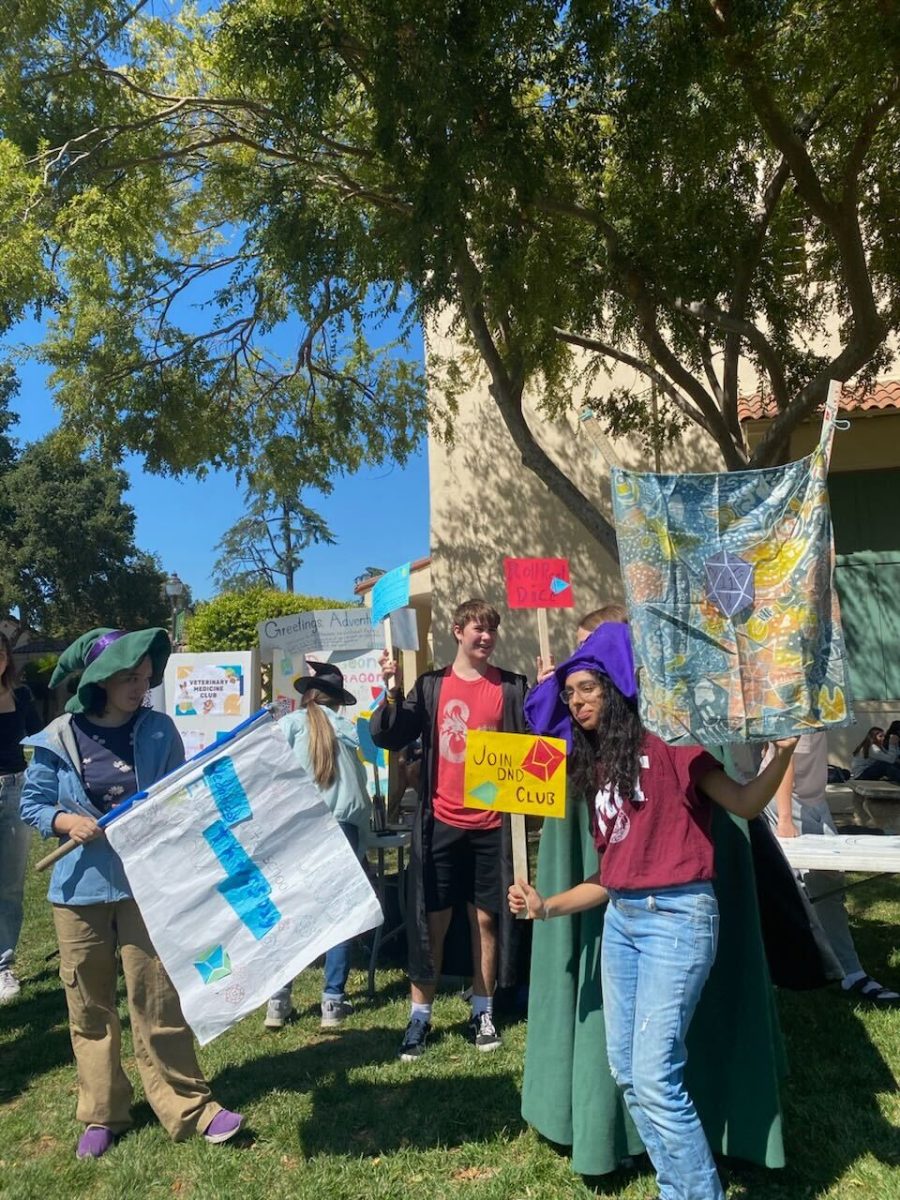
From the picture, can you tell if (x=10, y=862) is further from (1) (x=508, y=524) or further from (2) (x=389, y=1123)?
(1) (x=508, y=524)

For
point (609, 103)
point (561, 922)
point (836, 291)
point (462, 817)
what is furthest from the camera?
point (836, 291)

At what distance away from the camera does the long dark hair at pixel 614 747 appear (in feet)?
9.10

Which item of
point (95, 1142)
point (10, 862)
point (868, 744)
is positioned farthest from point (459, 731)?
point (868, 744)

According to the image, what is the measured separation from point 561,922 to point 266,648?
217 inches

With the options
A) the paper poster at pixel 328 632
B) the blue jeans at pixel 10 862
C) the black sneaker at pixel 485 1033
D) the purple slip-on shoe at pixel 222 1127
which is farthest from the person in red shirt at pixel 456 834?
the paper poster at pixel 328 632

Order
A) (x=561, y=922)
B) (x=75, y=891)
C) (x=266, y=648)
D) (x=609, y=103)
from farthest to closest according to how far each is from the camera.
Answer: (x=266, y=648), (x=609, y=103), (x=75, y=891), (x=561, y=922)

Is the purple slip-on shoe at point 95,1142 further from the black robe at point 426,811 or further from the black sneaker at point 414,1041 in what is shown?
the black robe at point 426,811

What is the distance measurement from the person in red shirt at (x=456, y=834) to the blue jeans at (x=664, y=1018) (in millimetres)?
1640

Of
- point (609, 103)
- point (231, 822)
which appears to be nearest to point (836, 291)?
point (609, 103)

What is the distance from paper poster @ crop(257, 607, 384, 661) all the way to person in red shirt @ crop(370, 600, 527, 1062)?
3.25m

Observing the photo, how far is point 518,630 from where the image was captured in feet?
40.5

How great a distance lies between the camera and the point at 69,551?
1529 inches

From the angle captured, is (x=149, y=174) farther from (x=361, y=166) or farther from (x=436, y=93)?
(x=436, y=93)

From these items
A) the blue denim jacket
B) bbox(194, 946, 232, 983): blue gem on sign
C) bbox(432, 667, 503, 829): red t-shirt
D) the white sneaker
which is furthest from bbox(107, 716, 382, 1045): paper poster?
the white sneaker
